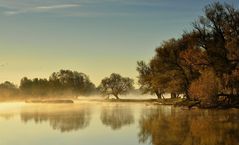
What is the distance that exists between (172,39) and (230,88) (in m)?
31.5

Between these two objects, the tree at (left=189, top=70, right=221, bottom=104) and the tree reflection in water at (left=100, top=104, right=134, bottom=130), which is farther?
the tree at (left=189, top=70, right=221, bottom=104)

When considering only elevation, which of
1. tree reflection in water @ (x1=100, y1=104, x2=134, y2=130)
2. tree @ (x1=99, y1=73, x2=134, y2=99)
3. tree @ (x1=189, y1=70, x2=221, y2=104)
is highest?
tree @ (x1=99, y1=73, x2=134, y2=99)

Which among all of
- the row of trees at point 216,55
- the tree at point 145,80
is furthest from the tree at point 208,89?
the tree at point 145,80

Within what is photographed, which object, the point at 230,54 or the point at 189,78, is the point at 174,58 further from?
the point at 230,54

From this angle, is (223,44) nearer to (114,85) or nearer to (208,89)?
(208,89)

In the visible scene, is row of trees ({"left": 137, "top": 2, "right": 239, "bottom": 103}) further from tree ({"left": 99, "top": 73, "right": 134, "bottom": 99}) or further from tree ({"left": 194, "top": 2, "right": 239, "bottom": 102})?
tree ({"left": 99, "top": 73, "right": 134, "bottom": 99})

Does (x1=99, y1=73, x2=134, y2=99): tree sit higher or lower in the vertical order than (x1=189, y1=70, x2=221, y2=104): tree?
higher

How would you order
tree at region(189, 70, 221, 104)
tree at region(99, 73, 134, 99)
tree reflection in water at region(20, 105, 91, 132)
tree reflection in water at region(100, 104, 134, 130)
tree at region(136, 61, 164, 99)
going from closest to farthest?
tree reflection in water at region(20, 105, 91, 132) < tree reflection in water at region(100, 104, 134, 130) < tree at region(189, 70, 221, 104) < tree at region(136, 61, 164, 99) < tree at region(99, 73, 134, 99)

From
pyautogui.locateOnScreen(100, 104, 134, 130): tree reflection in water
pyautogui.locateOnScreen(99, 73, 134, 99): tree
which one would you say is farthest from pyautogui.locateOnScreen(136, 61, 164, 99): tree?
pyautogui.locateOnScreen(100, 104, 134, 130): tree reflection in water

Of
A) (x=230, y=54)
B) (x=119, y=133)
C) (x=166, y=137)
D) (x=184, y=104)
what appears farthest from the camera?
(x=184, y=104)

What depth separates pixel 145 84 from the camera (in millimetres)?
136875

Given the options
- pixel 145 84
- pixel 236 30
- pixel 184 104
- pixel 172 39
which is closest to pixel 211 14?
pixel 236 30

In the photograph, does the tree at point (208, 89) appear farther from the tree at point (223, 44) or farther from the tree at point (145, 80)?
the tree at point (145, 80)

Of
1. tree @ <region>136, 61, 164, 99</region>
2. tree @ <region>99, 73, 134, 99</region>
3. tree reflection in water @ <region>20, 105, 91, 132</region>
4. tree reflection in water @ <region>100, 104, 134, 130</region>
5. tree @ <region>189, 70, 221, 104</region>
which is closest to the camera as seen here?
tree reflection in water @ <region>20, 105, 91, 132</region>
